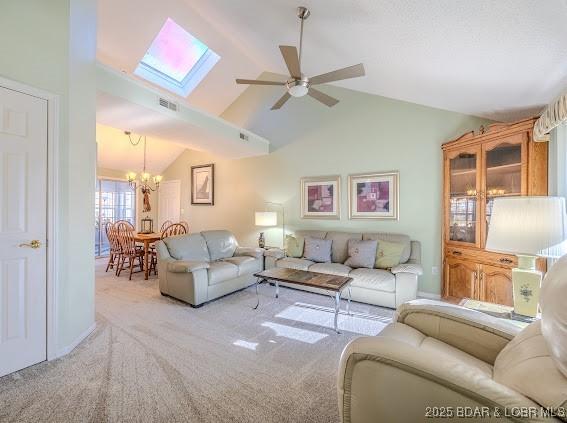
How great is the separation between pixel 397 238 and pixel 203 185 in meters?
4.67

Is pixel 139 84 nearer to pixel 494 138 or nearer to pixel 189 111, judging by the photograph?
pixel 189 111

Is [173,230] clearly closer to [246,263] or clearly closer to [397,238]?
[246,263]

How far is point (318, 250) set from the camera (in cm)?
425

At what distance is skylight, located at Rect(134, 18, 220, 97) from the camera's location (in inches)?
174

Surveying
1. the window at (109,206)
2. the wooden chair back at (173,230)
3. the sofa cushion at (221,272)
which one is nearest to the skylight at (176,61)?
the wooden chair back at (173,230)

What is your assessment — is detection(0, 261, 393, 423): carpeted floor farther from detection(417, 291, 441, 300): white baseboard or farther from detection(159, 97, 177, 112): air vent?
detection(159, 97, 177, 112): air vent

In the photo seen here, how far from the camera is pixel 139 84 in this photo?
3127 millimetres

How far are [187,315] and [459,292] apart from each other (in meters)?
3.35

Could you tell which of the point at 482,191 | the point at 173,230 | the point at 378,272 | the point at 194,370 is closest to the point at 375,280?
the point at 378,272

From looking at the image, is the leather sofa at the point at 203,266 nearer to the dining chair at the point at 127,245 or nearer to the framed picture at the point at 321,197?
the framed picture at the point at 321,197

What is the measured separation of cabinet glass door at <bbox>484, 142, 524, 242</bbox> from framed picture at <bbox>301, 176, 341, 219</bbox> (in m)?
2.10

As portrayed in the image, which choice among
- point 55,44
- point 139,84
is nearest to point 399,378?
point 55,44

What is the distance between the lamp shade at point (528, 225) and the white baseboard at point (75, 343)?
3.38 m

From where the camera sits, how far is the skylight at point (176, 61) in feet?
14.5
